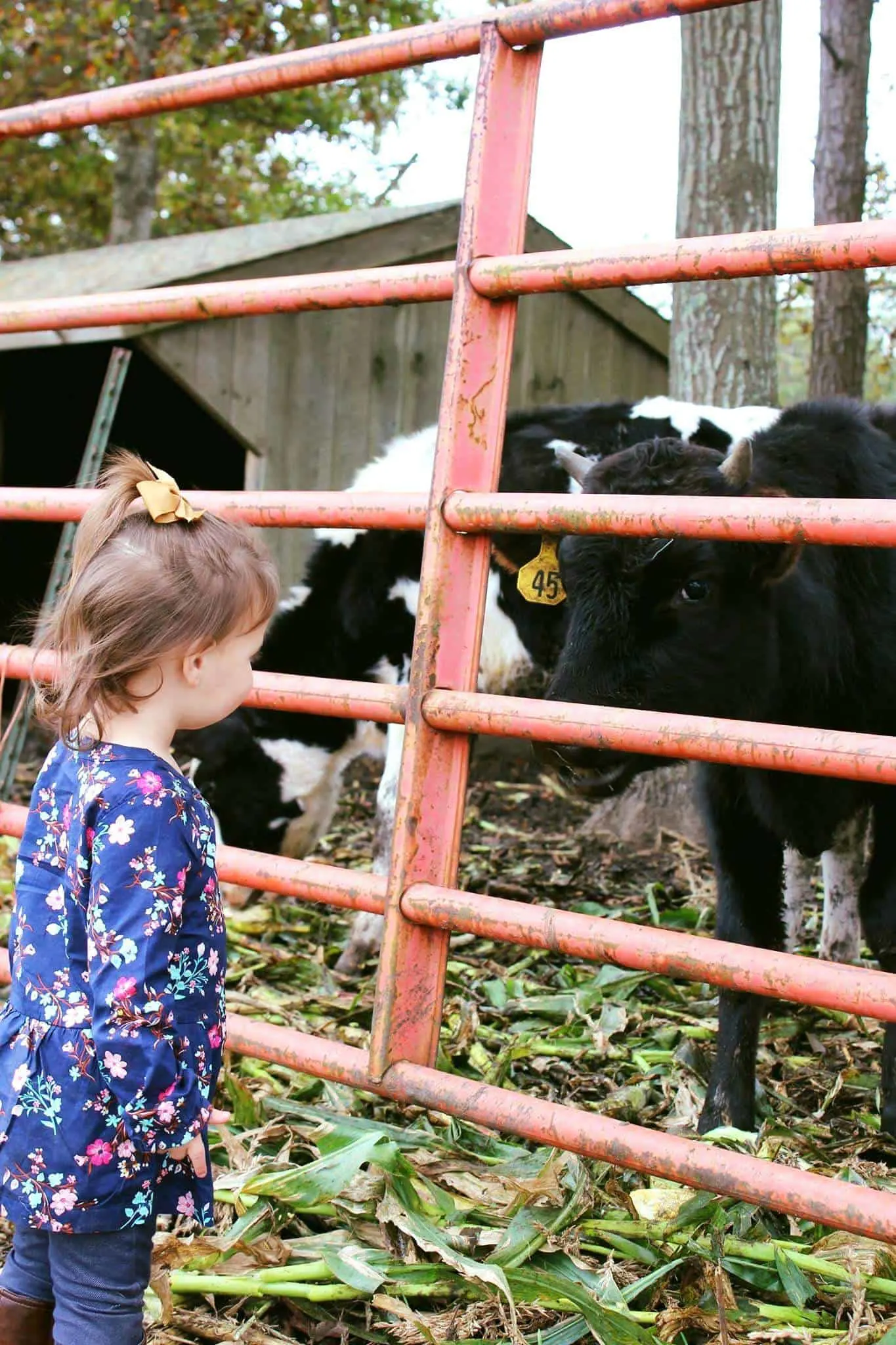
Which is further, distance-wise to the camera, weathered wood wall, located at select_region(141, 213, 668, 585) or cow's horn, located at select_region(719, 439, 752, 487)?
weathered wood wall, located at select_region(141, 213, 668, 585)

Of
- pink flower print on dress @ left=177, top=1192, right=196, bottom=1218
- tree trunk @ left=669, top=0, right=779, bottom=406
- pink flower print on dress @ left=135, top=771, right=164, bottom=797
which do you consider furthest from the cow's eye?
tree trunk @ left=669, top=0, right=779, bottom=406

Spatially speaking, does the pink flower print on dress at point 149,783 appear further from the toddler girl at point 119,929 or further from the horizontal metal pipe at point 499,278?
the horizontal metal pipe at point 499,278

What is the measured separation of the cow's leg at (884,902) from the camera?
324 centimetres

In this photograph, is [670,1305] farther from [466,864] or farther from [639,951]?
[466,864]

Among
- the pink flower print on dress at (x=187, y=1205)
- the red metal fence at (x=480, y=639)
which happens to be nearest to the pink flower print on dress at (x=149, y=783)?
the pink flower print on dress at (x=187, y=1205)

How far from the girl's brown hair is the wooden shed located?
4.85 metres

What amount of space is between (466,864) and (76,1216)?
421cm

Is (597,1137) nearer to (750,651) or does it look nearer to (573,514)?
(573,514)

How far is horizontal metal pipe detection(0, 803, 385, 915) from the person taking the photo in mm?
2629

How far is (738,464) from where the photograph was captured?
3416 millimetres

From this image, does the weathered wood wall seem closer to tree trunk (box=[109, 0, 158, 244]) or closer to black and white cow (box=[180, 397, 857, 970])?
black and white cow (box=[180, 397, 857, 970])

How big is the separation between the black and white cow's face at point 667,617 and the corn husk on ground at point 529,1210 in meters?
0.78

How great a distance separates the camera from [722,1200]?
2416mm

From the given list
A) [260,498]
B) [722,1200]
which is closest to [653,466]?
[260,498]
